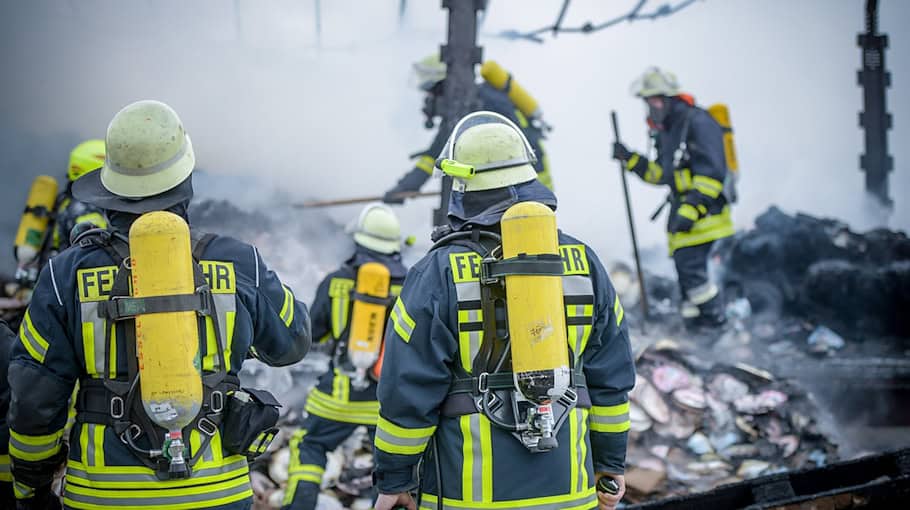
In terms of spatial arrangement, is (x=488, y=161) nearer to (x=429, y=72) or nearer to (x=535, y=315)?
(x=535, y=315)

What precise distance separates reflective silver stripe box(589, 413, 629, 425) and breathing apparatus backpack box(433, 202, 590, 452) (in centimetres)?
20

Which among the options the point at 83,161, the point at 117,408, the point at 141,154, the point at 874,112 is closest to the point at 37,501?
the point at 117,408

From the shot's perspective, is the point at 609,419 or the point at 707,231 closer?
the point at 609,419

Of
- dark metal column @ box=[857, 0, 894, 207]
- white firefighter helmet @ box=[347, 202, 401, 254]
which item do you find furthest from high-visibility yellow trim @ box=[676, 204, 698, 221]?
dark metal column @ box=[857, 0, 894, 207]

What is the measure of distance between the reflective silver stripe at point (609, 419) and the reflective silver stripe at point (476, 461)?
0.41 m

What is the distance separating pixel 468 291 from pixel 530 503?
0.61 m

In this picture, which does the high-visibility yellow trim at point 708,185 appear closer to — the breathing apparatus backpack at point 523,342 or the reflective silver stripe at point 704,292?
the reflective silver stripe at point 704,292

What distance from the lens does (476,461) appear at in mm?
2275

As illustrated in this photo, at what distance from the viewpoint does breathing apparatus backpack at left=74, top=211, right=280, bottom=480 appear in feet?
7.03

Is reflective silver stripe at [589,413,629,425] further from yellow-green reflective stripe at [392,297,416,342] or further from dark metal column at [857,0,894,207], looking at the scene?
→ dark metal column at [857,0,894,207]

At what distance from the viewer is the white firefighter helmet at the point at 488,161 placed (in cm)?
247

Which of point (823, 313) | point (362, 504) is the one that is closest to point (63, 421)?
point (362, 504)

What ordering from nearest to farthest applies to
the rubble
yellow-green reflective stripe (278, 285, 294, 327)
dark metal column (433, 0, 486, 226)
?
yellow-green reflective stripe (278, 285, 294, 327) → the rubble → dark metal column (433, 0, 486, 226)

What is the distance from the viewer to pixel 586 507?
7.74ft
